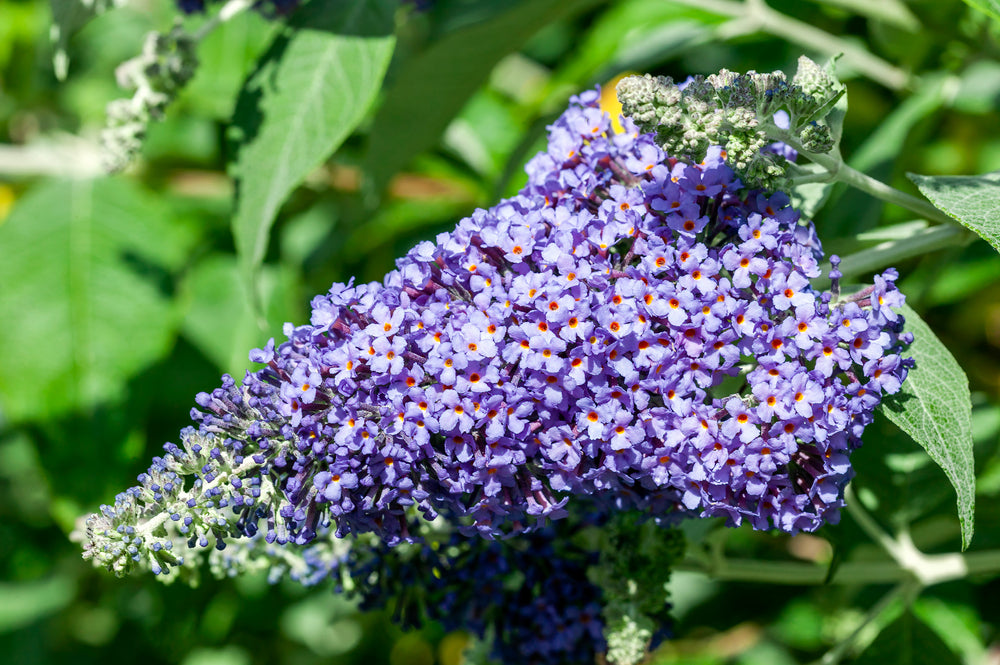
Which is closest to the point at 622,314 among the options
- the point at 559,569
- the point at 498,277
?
the point at 498,277

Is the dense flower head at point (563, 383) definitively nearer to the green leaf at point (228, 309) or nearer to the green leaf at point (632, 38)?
the green leaf at point (632, 38)

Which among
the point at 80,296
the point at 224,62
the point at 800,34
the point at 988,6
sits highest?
the point at 988,6

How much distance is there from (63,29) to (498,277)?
4.49ft

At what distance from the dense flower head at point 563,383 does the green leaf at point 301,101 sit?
2.00 ft

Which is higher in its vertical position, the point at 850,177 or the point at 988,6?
the point at 988,6

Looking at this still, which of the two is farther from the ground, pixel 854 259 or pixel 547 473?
pixel 854 259

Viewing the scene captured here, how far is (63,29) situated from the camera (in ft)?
7.14

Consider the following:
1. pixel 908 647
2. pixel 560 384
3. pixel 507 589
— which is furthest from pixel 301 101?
pixel 908 647

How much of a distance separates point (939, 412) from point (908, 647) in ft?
3.06

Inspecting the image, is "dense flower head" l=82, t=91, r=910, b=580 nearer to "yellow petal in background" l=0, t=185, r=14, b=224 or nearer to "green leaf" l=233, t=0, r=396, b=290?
"green leaf" l=233, t=0, r=396, b=290

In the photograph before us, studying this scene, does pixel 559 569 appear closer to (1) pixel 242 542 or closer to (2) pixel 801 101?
(1) pixel 242 542

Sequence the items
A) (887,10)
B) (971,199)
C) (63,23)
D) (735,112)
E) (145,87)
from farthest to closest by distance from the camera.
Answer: (887,10) → (145,87) → (63,23) → (971,199) → (735,112)

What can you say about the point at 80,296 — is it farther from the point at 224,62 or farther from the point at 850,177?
the point at 850,177

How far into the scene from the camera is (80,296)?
279cm
